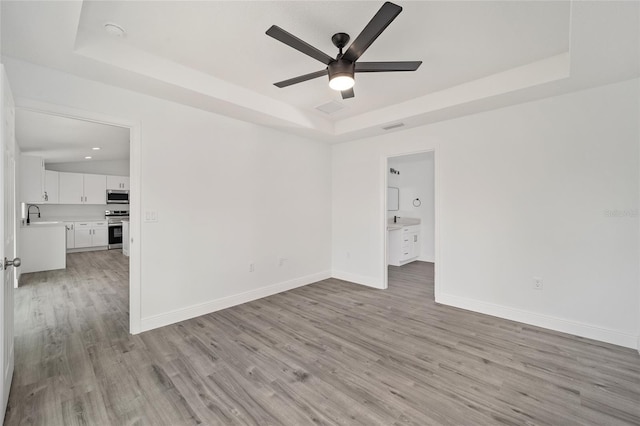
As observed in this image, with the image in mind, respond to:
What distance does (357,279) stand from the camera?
4906 mm

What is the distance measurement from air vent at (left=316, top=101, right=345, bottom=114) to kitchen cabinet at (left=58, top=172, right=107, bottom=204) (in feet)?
24.6

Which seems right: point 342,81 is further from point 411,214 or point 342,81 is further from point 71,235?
point 71,235

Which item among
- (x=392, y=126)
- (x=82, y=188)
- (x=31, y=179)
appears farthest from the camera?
(x=82, y=188)

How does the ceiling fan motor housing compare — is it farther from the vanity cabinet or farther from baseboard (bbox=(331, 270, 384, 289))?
the vanity cabinet

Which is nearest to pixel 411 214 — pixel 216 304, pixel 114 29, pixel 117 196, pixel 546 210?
pixel 546 210

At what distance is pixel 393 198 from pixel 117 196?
798 cm

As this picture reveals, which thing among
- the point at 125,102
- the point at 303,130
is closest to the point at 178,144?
the point at 125,102

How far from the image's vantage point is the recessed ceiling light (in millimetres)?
2156

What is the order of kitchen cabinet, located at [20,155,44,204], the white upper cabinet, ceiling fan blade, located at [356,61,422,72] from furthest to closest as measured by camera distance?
1. the white upper cabinet
2. kitchen cabinet, located at [20,155,44,204]
3. ceiling fan blade, located at [356,61,422,72]

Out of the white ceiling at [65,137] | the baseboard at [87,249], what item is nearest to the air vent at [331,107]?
the white ceiling at [65,137]

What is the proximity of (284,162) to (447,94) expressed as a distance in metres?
2.40

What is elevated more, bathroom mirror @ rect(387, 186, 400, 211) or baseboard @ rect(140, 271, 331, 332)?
bathroom mirror @ rect(387, 186, 400, 211)

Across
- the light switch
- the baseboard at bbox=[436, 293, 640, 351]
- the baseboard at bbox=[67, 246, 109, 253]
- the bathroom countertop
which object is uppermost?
the light switch

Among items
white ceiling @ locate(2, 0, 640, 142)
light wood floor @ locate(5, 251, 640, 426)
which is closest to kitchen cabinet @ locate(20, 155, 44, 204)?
light wood floor @ locate(5, 251, 640, 426)
